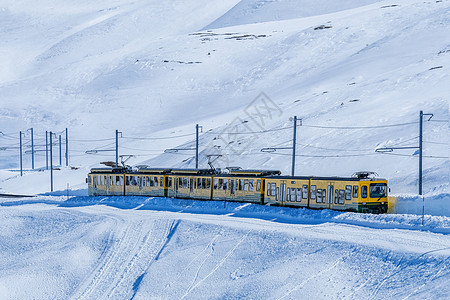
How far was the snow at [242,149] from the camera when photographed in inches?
1176

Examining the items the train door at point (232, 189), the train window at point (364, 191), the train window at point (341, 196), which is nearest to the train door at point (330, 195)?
the train window at point (341, 196)

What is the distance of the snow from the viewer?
2986cm

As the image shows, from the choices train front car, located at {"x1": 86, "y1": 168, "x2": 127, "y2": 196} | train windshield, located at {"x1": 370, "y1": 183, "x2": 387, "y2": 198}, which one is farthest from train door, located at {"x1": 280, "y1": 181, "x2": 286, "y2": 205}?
train front car, located at {"x1": 86, "y1": 168, "x2": 127, "y2": 196}

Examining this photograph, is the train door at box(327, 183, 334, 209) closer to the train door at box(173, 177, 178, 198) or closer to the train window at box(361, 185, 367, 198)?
the train window at box(361, 185, 367, 198)

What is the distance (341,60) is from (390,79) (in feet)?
102

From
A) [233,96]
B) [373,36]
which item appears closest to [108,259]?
[233,96]

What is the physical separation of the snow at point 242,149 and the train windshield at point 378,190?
264 cm

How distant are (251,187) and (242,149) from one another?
34.2 m

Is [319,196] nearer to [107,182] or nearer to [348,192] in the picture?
[348,192]

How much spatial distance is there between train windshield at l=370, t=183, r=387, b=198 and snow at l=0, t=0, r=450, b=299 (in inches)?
104

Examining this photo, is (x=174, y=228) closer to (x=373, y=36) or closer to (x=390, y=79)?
(x=390, y=79)

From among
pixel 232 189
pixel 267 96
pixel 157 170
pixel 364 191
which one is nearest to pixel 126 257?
pixel 232 189

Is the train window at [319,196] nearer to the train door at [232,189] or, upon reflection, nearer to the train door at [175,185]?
the train door at [232,189]

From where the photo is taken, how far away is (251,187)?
45.3 m
